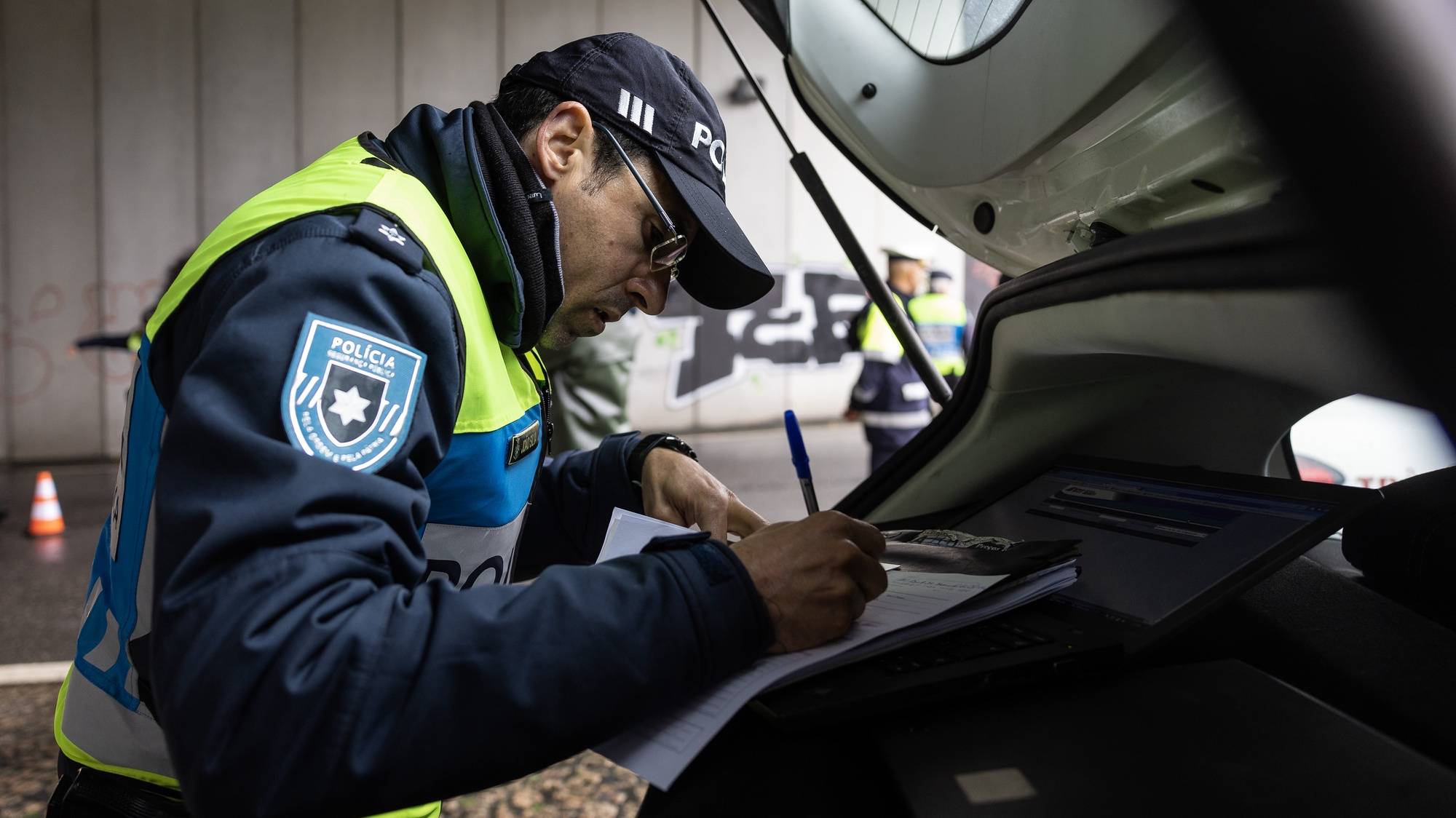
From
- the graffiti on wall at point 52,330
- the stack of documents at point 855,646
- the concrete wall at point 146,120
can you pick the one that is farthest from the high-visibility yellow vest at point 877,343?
the graffiti on wall at point 52,330

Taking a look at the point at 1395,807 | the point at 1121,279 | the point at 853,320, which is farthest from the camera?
the point at 853,320

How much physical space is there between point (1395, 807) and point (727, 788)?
1.25 feet

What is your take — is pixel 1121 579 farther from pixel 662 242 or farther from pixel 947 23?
pixel 662 242

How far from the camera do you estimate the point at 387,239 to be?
781mm

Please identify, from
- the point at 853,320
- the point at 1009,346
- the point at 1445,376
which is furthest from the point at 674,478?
the point at 853,320

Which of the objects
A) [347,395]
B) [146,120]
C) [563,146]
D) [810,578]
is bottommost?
[810,578]

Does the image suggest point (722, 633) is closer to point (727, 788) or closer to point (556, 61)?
Result: point (727, 788)

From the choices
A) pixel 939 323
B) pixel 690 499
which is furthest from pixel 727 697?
pixel 939 323

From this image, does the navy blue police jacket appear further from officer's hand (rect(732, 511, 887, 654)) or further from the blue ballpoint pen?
the blue ballpoint pen

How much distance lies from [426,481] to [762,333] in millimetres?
8161

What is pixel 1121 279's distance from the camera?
729mm

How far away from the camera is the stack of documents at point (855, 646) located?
61 centimetres

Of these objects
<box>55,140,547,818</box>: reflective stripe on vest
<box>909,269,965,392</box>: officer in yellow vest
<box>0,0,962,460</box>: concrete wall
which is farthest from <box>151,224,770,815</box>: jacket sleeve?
<box>0,0,962,460</box>: concrete wall

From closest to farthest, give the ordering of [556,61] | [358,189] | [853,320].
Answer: [358,189] → [556,61] → [853,320]
